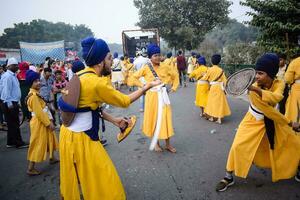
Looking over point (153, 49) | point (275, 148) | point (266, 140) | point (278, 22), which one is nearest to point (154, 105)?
point (153, 49)

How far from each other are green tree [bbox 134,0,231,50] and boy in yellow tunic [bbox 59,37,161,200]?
25.2m

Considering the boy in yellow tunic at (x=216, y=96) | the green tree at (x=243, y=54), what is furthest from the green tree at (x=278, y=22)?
the green tree at (x=243, y=54)

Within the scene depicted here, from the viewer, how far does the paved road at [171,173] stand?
3.93 m

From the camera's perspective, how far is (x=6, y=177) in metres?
5.17

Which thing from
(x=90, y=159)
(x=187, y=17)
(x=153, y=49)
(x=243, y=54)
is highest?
(x=187, y=17)

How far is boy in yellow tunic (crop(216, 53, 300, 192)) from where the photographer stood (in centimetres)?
346

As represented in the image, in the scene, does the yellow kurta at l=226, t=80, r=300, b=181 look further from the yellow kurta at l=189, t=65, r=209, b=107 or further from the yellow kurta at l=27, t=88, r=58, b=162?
the yellow kurta at l=189, t=65, r=209, b=107

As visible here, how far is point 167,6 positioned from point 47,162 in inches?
990

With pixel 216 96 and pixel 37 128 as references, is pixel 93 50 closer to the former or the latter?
pixel 37 128

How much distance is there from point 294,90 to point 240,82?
2.84 meters

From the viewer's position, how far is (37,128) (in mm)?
5102

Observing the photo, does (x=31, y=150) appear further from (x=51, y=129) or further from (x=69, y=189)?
(x=69, y=189)

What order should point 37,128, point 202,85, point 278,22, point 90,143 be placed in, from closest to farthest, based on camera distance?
1. point 90,143
2. point 37,128
3. point 278,22
4. point 202,85

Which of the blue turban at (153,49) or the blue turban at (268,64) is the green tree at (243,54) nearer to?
the blue turban at (153,49)
